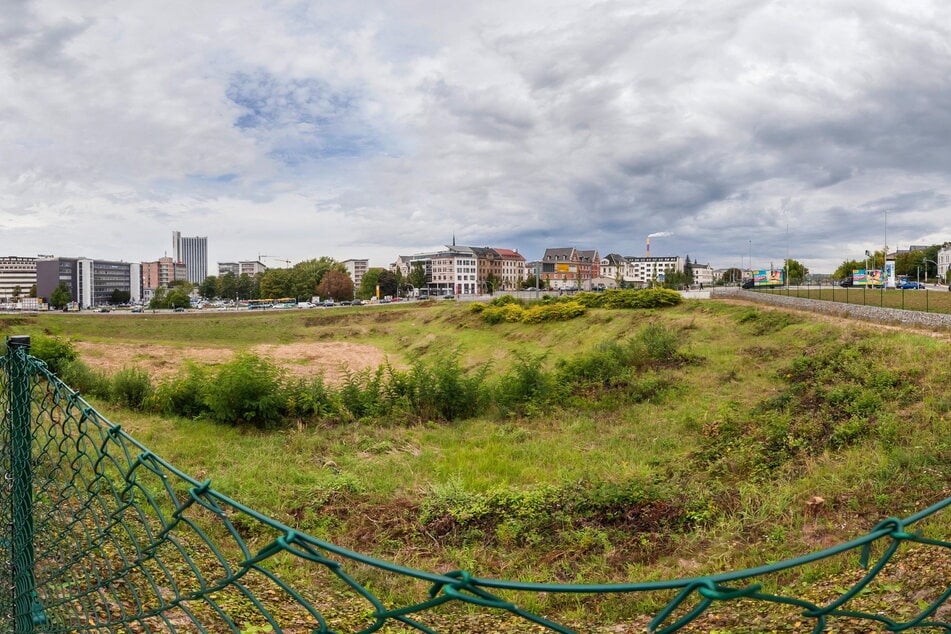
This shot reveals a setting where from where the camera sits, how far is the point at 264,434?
12039mm

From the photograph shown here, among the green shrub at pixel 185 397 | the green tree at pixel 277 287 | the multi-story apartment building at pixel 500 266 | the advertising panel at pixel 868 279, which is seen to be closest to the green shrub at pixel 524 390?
the green shrub at pixel 185 397

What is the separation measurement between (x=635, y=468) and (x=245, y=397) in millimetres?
8463

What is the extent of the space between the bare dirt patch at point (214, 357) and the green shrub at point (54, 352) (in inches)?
241

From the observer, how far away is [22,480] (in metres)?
2.68

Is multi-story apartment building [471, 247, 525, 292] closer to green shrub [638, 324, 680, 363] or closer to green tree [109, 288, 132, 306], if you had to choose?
green tree [109, 288, 132, 306]

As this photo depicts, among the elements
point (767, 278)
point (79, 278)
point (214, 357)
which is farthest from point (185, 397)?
point (79, 278)

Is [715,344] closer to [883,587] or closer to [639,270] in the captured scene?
[883,587]

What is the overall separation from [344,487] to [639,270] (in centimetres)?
16902

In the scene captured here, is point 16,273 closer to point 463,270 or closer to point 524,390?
point 463,270

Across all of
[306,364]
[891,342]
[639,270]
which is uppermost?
[639,270]

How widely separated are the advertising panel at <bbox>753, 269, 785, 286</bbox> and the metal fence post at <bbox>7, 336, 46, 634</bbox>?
6317 cm

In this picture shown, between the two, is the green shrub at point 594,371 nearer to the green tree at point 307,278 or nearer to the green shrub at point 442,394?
the green shrub at point 442,394

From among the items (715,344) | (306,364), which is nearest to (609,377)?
(715,344)

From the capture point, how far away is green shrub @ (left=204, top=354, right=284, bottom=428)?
12234 mm
